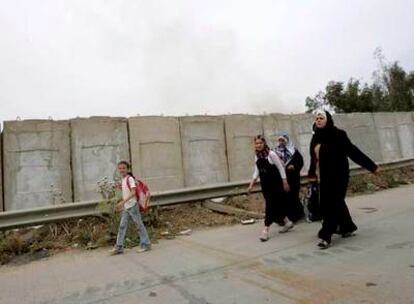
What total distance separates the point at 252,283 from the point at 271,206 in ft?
8.82

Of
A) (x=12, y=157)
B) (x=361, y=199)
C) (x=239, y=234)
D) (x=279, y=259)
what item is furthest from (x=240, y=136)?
(x=279, y=259)

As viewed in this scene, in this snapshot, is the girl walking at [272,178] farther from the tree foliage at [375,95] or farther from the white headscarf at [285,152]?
the tree foliage at [375,95]

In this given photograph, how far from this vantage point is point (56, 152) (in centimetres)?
915

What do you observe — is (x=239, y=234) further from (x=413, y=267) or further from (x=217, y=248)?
(x=413, y=267)

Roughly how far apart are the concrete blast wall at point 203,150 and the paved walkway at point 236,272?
3274mm

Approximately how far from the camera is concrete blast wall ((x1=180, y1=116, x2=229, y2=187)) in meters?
10.9

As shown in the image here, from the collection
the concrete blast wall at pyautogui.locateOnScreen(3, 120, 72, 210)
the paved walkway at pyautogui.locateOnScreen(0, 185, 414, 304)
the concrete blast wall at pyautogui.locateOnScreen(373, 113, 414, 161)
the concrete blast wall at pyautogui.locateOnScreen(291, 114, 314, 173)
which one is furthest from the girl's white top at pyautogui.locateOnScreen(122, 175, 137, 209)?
the concrete blast wall at pyautogui.locateOnScreen(373, 113, 414, 161)

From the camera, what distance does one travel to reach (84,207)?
8039mm

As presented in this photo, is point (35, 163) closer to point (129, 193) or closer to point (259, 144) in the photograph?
point (129, 193)

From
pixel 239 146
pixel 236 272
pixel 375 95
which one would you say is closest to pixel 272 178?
pixel 236 272

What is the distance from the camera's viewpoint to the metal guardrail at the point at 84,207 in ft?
24.5

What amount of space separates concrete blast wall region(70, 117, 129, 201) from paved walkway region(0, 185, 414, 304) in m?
2.52

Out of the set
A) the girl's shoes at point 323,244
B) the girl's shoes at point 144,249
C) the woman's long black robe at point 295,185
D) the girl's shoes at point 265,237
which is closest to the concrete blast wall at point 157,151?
the woman's long black robe at point 295,185

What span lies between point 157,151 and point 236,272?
5.38m
